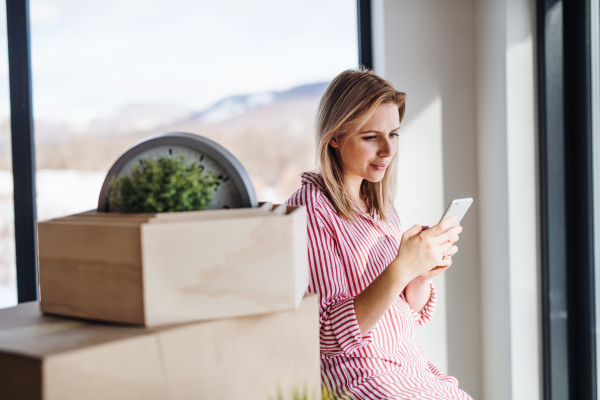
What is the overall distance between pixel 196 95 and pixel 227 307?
1.43 meters

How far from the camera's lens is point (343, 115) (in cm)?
140

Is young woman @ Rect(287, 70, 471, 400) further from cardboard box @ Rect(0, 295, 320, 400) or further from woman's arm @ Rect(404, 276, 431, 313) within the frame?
cardboard box @ Rect(0, 295, 320, 400)

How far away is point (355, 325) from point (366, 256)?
250 millimetres

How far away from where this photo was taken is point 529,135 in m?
1.94

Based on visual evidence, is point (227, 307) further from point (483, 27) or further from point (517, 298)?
point (483, 27)

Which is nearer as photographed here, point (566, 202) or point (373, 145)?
point (373, 145)

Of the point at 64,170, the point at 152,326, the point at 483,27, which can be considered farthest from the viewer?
the point at 483,27

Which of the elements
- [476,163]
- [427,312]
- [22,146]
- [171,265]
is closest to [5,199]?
[22,146]

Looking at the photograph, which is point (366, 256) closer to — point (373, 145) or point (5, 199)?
point (373, 145)

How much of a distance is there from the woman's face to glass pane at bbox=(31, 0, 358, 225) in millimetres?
615

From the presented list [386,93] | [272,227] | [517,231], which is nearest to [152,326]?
[272,227]

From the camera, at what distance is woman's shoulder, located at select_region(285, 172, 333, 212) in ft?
4.40

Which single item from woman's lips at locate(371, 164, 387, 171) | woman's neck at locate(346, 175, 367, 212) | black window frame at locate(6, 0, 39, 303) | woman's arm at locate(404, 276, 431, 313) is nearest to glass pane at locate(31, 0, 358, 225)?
black window frame at locate(6, 0, 39, 303)

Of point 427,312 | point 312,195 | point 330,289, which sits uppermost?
point 312,195
